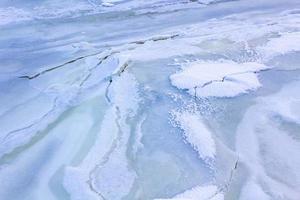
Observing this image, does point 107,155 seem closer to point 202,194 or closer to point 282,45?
point 202,194

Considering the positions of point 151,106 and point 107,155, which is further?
point 151,106

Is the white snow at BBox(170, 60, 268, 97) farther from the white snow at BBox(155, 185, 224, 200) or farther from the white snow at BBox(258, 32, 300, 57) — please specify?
the white snow at BBox(155, 185, 224, 200)

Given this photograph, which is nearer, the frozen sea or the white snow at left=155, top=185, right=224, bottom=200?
the white snow at left=155, top=185, right=224, bottom=200

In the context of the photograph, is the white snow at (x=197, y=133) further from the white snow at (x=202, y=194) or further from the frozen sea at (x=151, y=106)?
the white snow at (x=202, y=194)

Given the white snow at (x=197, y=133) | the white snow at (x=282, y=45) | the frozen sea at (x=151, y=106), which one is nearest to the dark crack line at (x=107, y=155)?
the frozen sea at (x=151, y=106)

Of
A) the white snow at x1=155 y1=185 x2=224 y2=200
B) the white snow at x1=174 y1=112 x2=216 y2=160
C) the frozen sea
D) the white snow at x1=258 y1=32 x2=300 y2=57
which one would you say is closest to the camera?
the white snow at x1=155 y1=185 x2=224 y2=200

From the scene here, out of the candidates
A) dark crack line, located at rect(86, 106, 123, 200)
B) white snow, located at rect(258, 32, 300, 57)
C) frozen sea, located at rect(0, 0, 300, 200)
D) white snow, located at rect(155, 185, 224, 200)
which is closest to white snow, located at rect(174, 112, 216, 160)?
frozen sea, located at rect(0, 0, 300, 200)

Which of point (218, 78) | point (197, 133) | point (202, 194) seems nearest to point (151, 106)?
point (197, 133)

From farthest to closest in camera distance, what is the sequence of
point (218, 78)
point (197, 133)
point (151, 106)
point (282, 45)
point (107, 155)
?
point (282, 45)
point (218, 78)
point (151, 106)
point (197, 133)
point (107, 155)

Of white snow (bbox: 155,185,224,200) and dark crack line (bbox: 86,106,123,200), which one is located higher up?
dark crack line (bbox: 86,106,123,200)
